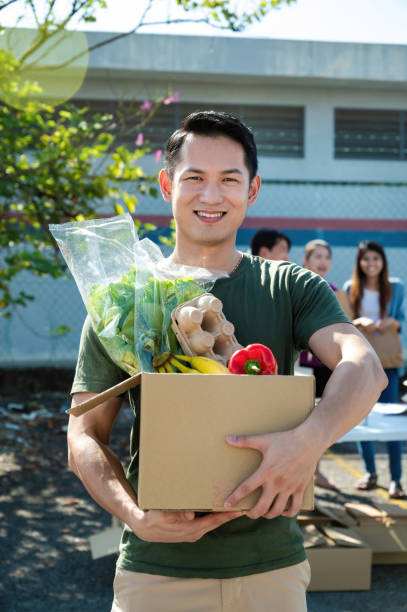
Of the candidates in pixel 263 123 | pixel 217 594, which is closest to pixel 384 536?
pixel 217 594

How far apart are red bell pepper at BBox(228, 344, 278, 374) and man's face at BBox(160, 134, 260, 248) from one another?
0.45 meters

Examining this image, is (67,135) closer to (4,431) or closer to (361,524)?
(4,431)

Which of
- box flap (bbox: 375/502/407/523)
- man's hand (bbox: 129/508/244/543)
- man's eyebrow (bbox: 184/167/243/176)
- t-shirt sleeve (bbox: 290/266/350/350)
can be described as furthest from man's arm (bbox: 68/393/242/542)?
box flap (bbox: 375/502/407/523)

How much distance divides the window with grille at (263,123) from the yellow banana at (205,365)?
9770 millimetres

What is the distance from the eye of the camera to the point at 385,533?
155 inches

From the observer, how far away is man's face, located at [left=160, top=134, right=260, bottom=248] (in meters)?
1.65

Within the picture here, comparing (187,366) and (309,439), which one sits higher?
(187,366)

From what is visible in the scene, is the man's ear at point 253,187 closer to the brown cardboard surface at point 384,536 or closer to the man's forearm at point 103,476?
the man's forearm at point 103,476

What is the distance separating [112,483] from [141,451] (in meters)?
0.27

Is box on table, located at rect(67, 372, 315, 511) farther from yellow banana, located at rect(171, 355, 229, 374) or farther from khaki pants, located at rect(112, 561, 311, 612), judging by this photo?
khaki pants, located at rect(112, 561, 311, 612)

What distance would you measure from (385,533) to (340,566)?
47 cm

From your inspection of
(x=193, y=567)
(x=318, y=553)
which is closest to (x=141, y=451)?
(x=193, y=567)

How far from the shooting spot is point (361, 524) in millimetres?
3904

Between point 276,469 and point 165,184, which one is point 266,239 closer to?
point 165,184
